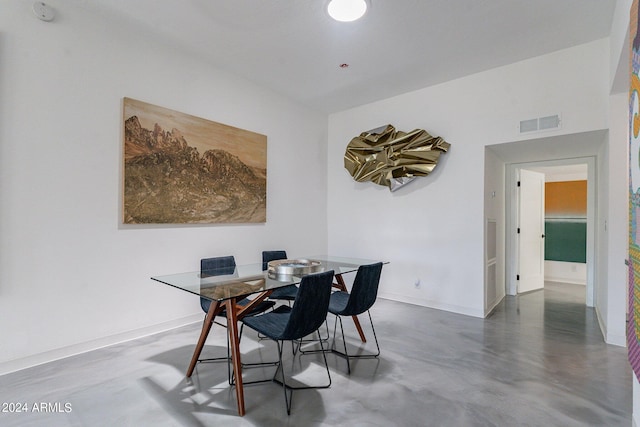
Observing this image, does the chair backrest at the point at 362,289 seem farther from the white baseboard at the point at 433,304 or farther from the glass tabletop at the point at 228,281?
the white baseboard at the point at 433,304

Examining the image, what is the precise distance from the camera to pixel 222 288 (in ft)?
7.00

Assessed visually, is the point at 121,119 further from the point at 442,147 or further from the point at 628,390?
the point at 628,390

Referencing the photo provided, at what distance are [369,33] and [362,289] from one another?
244cm

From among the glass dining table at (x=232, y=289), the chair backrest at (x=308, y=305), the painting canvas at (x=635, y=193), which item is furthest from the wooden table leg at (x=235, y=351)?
the painting canvas at (x=635, y=193)

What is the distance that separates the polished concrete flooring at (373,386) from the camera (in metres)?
1.88

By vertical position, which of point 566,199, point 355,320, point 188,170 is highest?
point 188,170

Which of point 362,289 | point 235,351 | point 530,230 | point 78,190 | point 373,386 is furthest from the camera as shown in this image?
point 530,230

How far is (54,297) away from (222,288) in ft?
5.30

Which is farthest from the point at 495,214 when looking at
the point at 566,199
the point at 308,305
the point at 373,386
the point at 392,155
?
the point at 308,305

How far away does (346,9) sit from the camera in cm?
269

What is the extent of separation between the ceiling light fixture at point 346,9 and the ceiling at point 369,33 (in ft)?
0.25

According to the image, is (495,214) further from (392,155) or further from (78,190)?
(78,190)

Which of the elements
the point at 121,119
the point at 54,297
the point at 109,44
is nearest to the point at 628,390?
the point at 54,297

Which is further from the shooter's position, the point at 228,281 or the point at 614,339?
the point at 614,339
